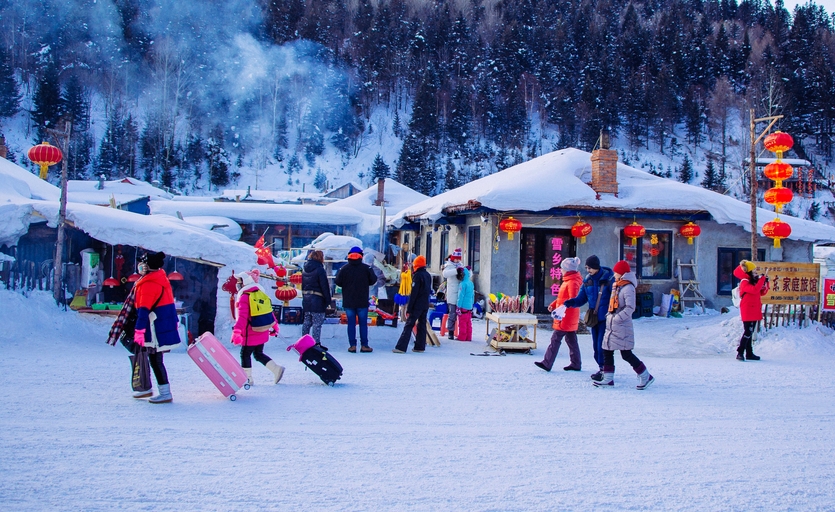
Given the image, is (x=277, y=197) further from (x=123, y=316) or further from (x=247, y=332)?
(x=123, y=316)

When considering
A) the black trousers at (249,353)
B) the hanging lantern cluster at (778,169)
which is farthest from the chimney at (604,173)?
the black trousers at (249,353)

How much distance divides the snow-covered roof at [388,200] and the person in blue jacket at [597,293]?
73.8ft

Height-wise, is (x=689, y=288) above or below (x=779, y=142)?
below

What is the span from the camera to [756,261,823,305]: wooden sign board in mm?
10930

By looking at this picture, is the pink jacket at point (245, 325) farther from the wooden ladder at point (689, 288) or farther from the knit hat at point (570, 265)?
the wooden ladder at point (689, 288)

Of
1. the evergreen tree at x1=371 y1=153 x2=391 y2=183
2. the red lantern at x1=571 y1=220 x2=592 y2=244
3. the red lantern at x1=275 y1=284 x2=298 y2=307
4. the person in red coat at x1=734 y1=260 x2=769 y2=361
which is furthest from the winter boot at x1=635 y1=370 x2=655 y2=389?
the evergreen tree at x1=371 y1=153 x2=391 y2=183

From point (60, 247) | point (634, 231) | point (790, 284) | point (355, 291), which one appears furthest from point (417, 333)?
point (634, 231)

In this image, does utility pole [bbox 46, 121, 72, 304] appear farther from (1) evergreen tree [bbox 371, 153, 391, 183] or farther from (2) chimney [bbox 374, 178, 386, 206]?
(1) evergreen tree [bbox 371, 153, 391, 183]

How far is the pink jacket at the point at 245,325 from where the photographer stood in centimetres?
639

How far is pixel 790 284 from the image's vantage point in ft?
36.0

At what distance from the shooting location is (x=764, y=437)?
211 inches

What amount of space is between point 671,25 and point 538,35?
685 inches

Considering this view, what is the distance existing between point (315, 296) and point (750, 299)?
6.84 metres

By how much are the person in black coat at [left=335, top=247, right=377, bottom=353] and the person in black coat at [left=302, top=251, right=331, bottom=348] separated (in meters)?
0.33
